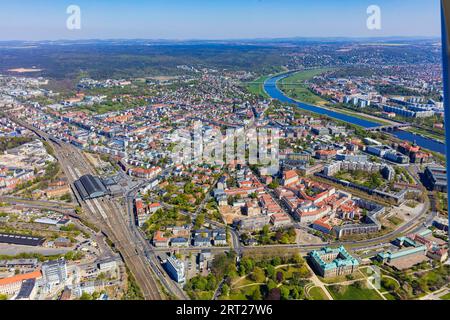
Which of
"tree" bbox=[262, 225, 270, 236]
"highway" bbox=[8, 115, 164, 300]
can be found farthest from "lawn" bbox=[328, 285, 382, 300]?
"highway" bbox=[8, 115, 164, 300]

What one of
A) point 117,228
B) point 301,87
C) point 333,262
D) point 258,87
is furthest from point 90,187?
point 301,87

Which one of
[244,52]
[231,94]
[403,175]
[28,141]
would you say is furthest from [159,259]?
[244,52]

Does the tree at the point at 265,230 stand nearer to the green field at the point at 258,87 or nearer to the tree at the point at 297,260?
the tree at the point at 297,260

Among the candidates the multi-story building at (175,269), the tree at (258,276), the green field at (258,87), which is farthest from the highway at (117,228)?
the green field at (258,87)

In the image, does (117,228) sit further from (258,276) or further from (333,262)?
(333,262)

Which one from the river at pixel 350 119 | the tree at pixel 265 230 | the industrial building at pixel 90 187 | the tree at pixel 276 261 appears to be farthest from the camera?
the river at pixel 350 119

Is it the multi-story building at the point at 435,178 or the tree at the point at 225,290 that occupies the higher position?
the multi-story building at the point at 435,178

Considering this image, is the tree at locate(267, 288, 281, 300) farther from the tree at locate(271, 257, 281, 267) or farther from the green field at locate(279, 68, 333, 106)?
the green field at locate(279, 68, 333, 106)

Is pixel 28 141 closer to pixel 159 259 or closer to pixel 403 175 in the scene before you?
pixel 159 259
